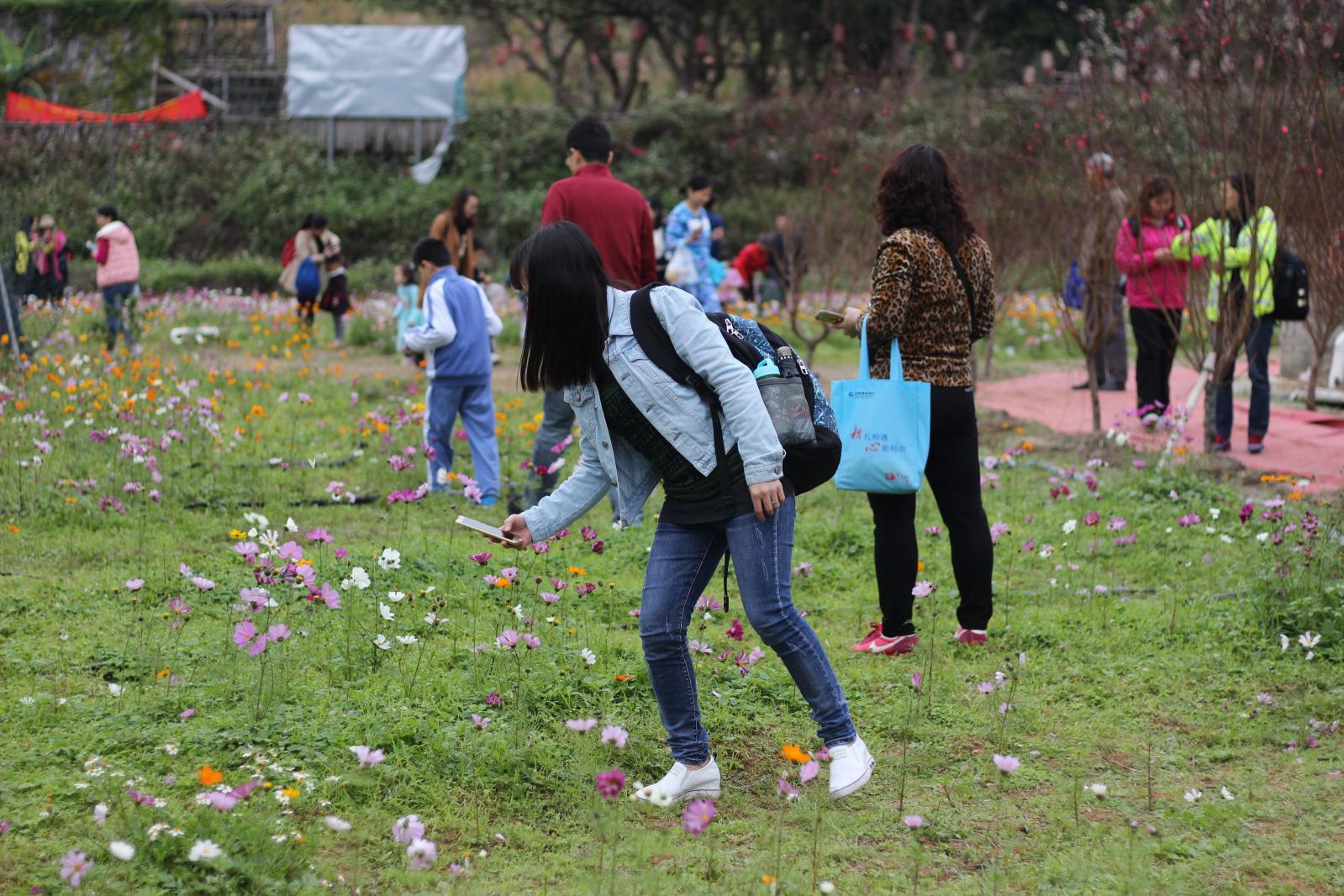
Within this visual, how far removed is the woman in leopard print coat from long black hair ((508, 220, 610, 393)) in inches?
57.5

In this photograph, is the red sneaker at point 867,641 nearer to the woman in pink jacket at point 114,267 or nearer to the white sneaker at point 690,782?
the white sneaker at point 690,782

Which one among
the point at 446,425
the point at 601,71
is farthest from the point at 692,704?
the point at 601,71

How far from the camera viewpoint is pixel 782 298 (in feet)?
57.2

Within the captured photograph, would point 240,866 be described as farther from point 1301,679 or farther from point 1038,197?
point 1038,197

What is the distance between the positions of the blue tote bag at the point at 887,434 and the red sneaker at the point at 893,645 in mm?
663

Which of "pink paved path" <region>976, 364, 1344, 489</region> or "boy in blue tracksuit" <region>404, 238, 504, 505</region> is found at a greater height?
"boy in blue tracksuit" <region>404, 238, 504, 505</region>

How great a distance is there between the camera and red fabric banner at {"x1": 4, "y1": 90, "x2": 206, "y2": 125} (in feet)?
88.5

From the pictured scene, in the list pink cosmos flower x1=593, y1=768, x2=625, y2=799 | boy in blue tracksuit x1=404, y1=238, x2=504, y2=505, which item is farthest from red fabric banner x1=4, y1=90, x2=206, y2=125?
pink cosmos flower x1=593, y1=768, x2=625, y2=799

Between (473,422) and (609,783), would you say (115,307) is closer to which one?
(473,422)

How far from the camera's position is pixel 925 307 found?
479cm

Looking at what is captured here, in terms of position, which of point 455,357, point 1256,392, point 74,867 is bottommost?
point 74,867

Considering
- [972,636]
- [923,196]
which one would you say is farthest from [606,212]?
[972,636]

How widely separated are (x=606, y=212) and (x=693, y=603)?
11.1ft

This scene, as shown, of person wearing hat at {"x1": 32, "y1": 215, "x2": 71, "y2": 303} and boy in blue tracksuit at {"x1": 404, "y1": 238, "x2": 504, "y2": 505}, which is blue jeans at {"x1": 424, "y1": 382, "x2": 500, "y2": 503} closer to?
boy in blue tracksuit at {"x1": 404, "y1": 238, "x2": 504, "y2": 505}
